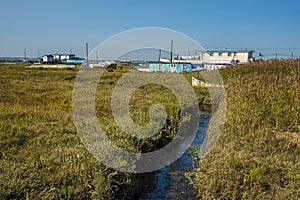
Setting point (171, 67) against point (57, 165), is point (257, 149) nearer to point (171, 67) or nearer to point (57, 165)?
point (57, 165)

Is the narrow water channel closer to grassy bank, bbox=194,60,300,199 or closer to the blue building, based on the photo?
grassy bank, bbox=194,60,300,199

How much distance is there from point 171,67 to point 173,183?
146 feet

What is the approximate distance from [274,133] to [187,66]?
143 feet

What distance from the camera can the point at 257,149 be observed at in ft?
19.1

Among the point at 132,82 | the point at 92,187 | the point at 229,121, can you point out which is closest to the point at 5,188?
the point at 92,187

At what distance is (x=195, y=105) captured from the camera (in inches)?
566

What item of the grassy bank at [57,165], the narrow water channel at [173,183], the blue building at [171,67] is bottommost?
the narrow water channel at [173,183]

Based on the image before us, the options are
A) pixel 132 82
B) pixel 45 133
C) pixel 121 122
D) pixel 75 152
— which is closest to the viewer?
pixel 75 152

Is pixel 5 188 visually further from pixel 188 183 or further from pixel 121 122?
pixel 121 122

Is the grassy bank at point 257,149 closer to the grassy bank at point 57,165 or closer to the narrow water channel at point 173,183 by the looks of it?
the narrow water channel at point 173,183

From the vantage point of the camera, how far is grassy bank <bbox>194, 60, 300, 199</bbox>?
4805mm

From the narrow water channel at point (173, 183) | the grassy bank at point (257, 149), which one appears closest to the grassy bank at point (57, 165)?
the narrow water channel at point (173, 183)

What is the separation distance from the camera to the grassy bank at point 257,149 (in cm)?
480

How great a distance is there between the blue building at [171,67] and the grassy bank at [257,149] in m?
40.6
